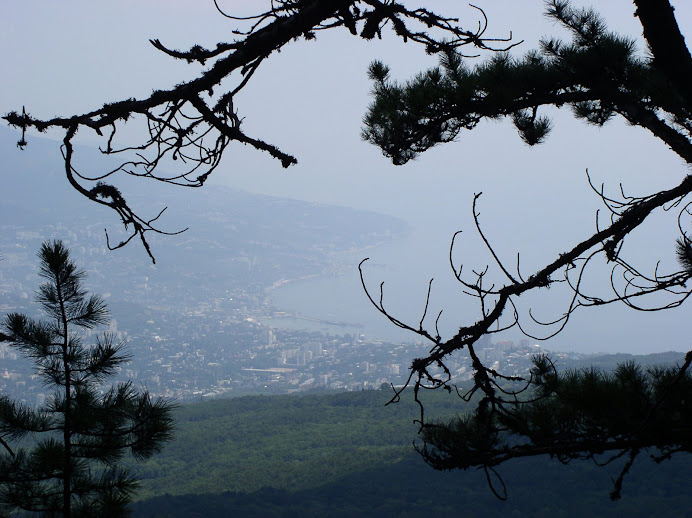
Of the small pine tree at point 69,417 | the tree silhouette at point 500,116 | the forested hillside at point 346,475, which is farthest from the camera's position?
the forested hillside at point 346,475

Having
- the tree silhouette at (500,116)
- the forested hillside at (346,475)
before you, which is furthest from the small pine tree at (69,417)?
the forested hillside at (346,475)

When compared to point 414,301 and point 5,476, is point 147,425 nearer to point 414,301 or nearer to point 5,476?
point 5,476

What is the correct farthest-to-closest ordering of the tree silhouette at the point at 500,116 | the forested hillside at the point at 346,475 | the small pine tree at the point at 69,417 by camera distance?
1. the forested hillside at the point at 346,475
2. the small pine tree at the point at 69,417
3. the tree silhouette at the point at 500,116

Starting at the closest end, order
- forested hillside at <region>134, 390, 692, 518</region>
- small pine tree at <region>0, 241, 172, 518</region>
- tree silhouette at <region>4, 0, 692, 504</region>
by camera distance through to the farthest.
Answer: tree silhouette at <region>4, 0, 692, 504</region> < small pine tree at <region>0, 241, 172, 518</region> < forested hillside at <region>134, 390, 692, 518</region>

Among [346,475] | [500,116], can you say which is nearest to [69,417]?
[500,116]

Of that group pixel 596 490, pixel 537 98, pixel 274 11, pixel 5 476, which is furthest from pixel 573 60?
pixel 596 490

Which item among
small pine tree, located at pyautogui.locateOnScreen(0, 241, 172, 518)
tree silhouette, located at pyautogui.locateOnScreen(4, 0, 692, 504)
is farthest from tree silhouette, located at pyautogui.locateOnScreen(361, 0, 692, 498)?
small pine tree, located at pyautogui.locateOnScreen(0, 241, 172, 518)

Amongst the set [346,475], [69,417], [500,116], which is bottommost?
[346,475]

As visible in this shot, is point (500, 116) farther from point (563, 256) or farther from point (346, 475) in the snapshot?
point (346, 475)

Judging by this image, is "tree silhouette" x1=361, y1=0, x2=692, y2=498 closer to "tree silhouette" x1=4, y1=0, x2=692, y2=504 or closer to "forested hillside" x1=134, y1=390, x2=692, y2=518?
"tree silhouette" x1=4, y1=0, x2=692, y2=504

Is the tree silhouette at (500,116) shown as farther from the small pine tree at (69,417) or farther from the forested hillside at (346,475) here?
the forested hillside at (346,475)
